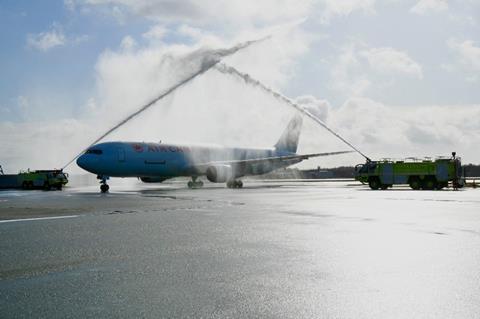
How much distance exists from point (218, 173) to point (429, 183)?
1778 centimetres

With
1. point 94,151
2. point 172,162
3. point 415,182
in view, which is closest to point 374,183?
point 415,182

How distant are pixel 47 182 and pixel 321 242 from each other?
157ft

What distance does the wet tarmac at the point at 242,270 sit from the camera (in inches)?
193

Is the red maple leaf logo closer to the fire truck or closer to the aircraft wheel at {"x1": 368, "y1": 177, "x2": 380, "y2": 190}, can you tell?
the fire truck

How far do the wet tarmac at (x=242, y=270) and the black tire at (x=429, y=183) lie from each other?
27354 mm

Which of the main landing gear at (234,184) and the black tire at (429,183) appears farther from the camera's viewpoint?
the main landing gear at (234,184)

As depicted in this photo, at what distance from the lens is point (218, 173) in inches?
1738

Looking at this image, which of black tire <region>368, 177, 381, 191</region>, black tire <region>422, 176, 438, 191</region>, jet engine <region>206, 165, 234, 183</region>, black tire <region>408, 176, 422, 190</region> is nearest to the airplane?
jet engine <region>206, 165, 234, 183</region>

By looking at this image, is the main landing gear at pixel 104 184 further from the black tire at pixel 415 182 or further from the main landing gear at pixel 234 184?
the black tire at pixel 415 182

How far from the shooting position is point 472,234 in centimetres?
1066

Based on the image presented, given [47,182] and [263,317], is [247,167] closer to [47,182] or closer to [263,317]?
[47,182]

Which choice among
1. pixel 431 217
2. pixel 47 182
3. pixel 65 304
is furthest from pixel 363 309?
pixel 47 182

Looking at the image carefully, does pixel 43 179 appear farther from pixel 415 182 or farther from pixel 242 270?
pixel 242 270

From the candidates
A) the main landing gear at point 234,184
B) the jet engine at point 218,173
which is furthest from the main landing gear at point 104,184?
the main landing gear at point 234,184
